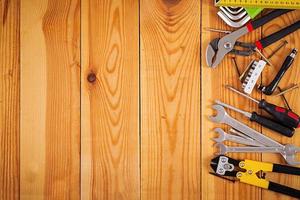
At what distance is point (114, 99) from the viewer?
1172mm

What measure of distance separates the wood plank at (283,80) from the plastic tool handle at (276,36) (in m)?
0.03

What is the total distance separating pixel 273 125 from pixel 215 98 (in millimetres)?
204

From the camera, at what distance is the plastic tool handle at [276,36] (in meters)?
1.15

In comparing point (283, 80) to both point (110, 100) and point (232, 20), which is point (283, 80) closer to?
point (232, 20)

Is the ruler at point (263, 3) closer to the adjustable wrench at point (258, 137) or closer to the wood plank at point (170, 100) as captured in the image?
the wood plank at point (170, 100)

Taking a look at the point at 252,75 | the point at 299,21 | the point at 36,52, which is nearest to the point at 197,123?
the point at 252,75

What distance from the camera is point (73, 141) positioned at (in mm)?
1166

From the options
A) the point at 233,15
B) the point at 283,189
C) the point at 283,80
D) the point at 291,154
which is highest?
the point at 233,15

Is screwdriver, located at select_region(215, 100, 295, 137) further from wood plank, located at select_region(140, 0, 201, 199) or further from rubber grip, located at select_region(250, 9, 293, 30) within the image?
rubber grip, located at select_region(250, 9, 293, 30)

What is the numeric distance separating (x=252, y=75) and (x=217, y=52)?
5.3 inches

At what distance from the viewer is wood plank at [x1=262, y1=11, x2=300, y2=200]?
117 centimetres

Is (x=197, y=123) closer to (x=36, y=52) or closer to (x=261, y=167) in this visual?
(x=261, y=167)

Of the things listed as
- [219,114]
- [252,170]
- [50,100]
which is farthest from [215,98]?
[50,100]

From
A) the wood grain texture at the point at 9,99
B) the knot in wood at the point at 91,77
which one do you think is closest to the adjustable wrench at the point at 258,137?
the knot in wood at the point at 91,77
